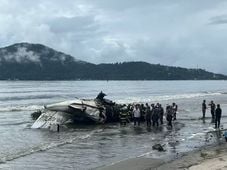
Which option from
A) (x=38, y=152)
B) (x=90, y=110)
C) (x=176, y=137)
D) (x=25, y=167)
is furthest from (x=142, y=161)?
(x=90, y=110)

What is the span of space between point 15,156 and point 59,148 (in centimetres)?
287

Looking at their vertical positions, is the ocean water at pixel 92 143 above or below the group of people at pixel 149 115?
below

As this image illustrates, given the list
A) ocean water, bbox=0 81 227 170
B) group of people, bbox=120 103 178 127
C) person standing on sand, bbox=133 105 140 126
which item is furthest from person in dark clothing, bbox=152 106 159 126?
person standing on sand, bbox=133 105 140 126

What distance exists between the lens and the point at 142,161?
19344 mm

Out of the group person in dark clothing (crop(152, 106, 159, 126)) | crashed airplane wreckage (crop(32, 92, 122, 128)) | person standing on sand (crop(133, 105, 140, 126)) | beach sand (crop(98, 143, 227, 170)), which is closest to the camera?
beach sand (crop(98, 143, 227, 170))

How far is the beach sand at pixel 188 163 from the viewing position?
1664 cm

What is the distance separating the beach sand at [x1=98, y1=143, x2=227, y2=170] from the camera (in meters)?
16.6

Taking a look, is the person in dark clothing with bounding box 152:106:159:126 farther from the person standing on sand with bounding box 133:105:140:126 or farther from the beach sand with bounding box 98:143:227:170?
the beach sand with bounding box 98:143:227:170

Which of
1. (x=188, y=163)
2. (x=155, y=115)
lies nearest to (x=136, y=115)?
(x=155, y=115)

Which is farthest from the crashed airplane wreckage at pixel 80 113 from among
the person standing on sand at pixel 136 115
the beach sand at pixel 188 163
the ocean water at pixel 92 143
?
the beach sand at pixel 188 163

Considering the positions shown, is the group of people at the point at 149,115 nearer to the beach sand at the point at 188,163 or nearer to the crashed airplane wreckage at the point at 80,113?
the crashed airplane wreckage at the point at 80,113

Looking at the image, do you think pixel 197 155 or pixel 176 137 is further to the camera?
pixel 176 137

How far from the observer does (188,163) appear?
17.8 meters

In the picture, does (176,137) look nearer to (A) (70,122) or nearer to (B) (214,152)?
(B) (214,152)
